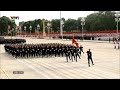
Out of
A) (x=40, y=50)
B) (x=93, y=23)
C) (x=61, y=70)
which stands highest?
(x=93, y=23)

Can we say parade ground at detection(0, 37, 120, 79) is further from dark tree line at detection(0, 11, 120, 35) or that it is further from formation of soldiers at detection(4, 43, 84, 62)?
dark tree line at detection(0, 11, 120, 35)

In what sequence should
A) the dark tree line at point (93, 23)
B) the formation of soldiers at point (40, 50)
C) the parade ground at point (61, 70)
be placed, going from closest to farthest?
the parade ground at point (61, 70)
the formation of soldiers at point (40, 50)
the dark tree line at point (93, 23)

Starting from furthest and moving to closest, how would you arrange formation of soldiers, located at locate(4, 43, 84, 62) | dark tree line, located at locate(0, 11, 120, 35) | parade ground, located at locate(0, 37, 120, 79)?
dark tree line, located at locate(0, 11, 120, 35), formation of soldiers, located at locate(4, 43, 84, 62), parade ground, located at locate(0, 37, 120, 79)

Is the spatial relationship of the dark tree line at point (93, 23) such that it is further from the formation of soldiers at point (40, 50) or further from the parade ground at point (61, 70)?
the parade ground at point (61, 70)

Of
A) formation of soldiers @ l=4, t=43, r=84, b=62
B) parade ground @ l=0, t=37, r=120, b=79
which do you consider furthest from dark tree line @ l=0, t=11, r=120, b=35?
parade ground @ l=0, t=37, r=120, b=79

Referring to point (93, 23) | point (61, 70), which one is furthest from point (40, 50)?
point (93, 23)

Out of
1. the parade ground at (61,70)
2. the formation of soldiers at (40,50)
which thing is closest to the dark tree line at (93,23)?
the formation of soldiers at (40,50)

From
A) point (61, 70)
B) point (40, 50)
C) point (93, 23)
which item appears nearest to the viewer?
point (61, 70)

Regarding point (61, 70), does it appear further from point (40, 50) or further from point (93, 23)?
point (93, 23)

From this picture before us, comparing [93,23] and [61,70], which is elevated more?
[93,23]

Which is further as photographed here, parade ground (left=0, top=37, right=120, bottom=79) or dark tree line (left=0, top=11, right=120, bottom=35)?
dark tree line (left=0, top=11, right=120, bottom=35)

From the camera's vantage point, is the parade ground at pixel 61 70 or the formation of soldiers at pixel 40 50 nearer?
the parade ground at pixel 61 70

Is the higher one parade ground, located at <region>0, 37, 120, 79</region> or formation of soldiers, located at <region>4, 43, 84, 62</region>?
formation of soldiers, located at <region>4, 43, 84, 62</region>
